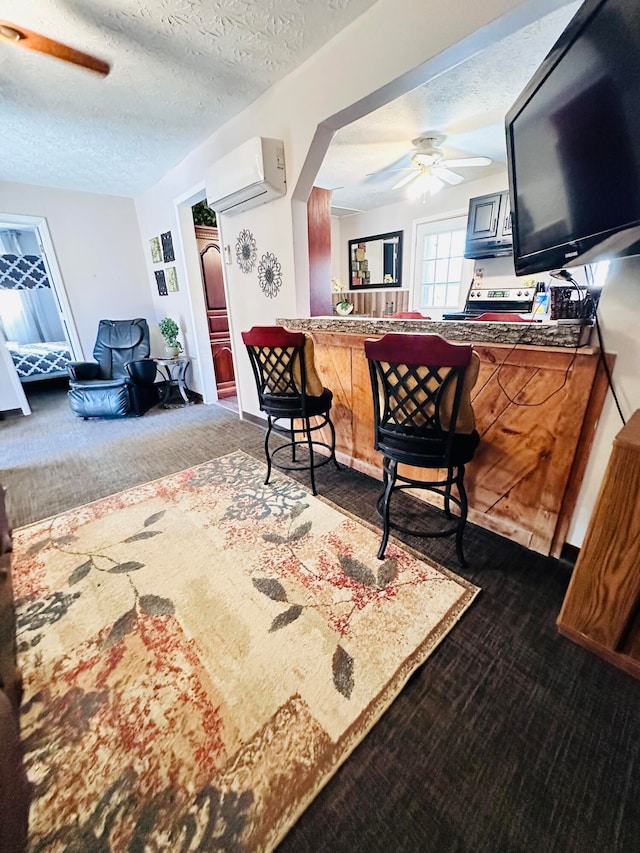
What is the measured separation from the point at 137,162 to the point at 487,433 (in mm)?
4228

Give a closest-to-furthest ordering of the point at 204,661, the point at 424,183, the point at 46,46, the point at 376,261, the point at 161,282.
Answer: the point at 204,661 → the point at 46,46 → the point at 424,183 → the point at 161,282 → the point at 376,261

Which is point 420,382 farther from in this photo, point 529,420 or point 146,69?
point 146,69

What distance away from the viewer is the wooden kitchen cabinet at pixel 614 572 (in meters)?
0.99

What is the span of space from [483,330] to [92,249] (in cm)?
514

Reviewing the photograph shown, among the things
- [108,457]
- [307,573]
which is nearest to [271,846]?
[307,573]

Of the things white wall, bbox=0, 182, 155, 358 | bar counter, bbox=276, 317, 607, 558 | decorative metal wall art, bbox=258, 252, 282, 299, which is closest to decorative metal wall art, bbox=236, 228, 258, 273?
decorative metal wall art, bbox=258, 252, 282, 299

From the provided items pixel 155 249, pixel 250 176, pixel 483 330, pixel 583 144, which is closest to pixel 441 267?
pixel 250 176

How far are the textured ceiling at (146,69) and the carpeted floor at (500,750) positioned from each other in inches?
114

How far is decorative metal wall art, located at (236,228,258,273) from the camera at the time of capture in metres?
2.86

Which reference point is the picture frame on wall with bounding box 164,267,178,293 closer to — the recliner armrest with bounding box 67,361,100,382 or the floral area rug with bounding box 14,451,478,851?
the recliner armrest with bounding box 67,361,100,382

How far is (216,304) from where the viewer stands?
4230 millimetres

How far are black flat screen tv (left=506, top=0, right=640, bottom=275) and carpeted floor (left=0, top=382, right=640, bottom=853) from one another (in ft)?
4.46

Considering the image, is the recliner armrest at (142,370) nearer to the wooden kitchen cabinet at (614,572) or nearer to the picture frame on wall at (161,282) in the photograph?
the picture frame on wall at (161,282)

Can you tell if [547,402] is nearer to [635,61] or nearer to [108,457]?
[635,61]
